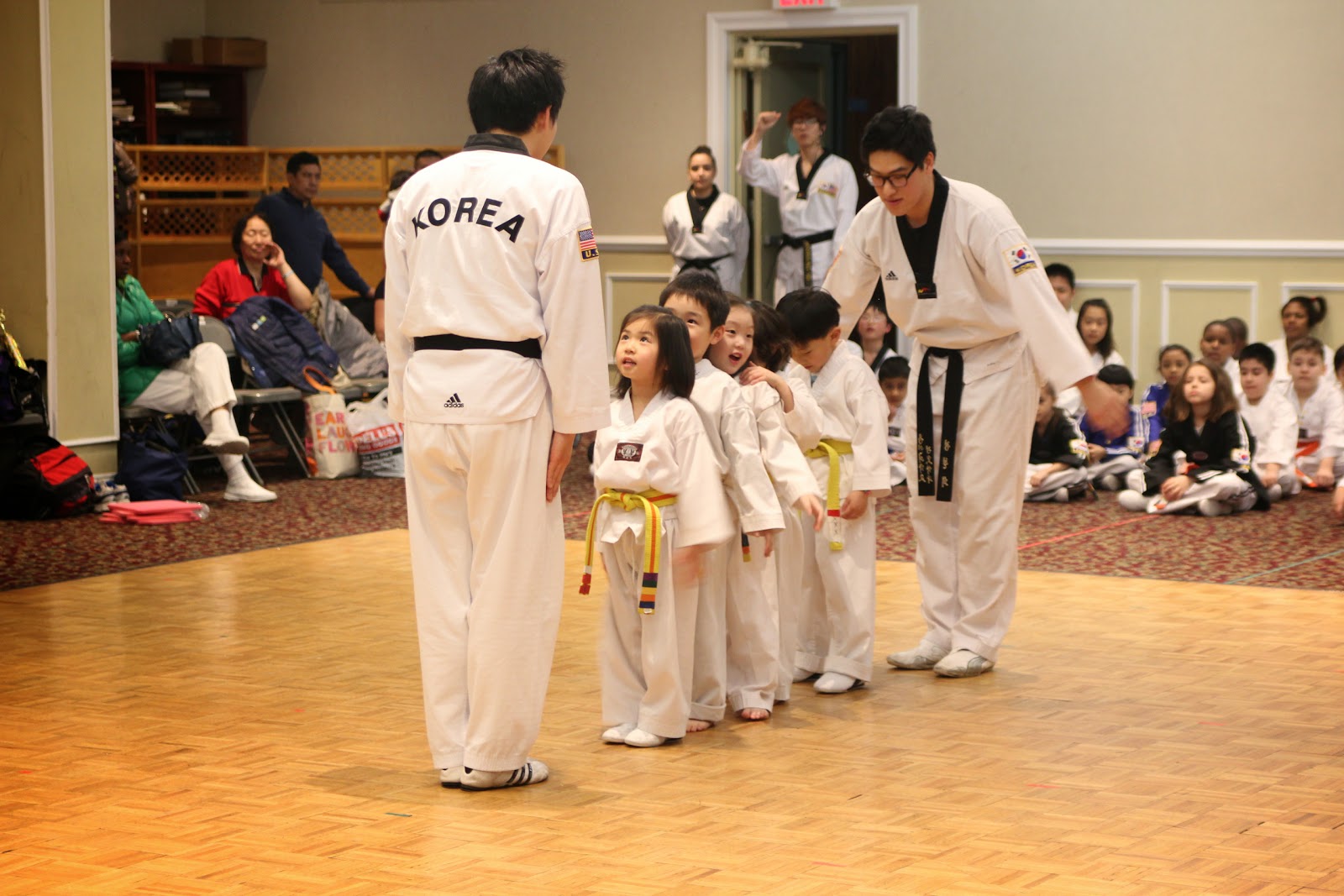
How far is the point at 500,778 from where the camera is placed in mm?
3402

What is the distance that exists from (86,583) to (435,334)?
3.06 meters

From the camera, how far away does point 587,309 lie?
3330mm

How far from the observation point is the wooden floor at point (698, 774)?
289cm

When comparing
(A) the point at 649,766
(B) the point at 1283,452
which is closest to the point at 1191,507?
(B) the point at 1283,452

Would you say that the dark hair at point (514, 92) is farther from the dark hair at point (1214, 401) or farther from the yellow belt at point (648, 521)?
the dark hair at point (1214, 401)

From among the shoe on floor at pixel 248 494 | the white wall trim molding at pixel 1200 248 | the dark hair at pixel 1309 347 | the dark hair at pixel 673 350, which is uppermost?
the white wall trim molding at pixel 1200 248

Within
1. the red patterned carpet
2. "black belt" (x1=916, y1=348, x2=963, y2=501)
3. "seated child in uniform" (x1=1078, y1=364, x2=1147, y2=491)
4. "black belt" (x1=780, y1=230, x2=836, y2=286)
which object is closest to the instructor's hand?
"black belt" (x1=916, y1=348, x2=963, y2=501)

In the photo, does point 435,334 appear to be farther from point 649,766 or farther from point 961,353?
point 961,353

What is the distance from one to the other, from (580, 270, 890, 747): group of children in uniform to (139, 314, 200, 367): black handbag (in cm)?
450

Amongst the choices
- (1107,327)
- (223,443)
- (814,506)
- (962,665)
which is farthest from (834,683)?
(1107,327)

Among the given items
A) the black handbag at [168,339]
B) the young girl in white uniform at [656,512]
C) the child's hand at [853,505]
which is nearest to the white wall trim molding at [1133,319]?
the black handbag at [168,339]

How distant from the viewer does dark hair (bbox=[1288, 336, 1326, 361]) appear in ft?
27.5

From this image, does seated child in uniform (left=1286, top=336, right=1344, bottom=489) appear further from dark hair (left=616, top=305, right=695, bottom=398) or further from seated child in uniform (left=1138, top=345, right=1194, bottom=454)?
dark hair (left=616, top=305, right=695, bottom=398)

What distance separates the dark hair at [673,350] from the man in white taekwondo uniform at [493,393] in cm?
37
